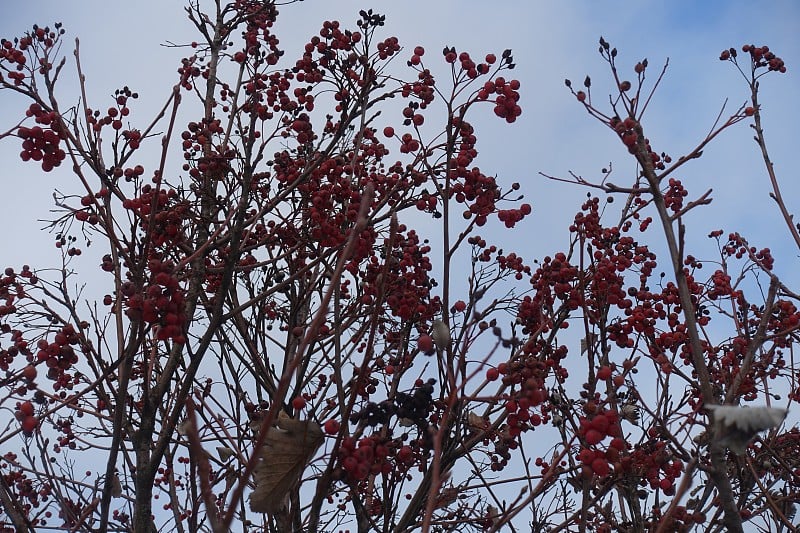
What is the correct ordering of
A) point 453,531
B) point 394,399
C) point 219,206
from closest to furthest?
1. point 394,399
2. point 219,206
3. point 453,531

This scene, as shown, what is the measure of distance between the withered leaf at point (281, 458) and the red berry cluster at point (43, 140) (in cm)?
229

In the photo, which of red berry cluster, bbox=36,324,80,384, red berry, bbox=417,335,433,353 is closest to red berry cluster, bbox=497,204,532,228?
red berry, bbox=417,335,433,353

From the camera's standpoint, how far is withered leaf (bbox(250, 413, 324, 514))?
2172 millimetres

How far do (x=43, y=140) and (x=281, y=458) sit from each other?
2.45 metres

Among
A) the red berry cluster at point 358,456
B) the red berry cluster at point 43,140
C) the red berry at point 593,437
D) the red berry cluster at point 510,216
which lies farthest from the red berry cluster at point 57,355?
the red berry cluster at point 510,216

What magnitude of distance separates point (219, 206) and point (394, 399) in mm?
2265

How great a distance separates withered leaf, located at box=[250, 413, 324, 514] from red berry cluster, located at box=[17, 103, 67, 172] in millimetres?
2289

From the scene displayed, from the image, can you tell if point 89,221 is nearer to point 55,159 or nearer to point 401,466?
point 55,159

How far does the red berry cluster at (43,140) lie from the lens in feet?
11.5

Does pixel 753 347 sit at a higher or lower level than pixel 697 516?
higher

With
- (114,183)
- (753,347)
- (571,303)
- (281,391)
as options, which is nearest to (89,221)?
(114,183)

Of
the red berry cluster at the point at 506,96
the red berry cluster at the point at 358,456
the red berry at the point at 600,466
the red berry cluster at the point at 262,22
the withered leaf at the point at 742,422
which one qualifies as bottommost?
the withered leaf at the point at 742,422

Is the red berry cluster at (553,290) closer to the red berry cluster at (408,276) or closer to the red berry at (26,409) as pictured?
the red berry cluster at (408,276)

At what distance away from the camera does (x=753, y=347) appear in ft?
8.58
